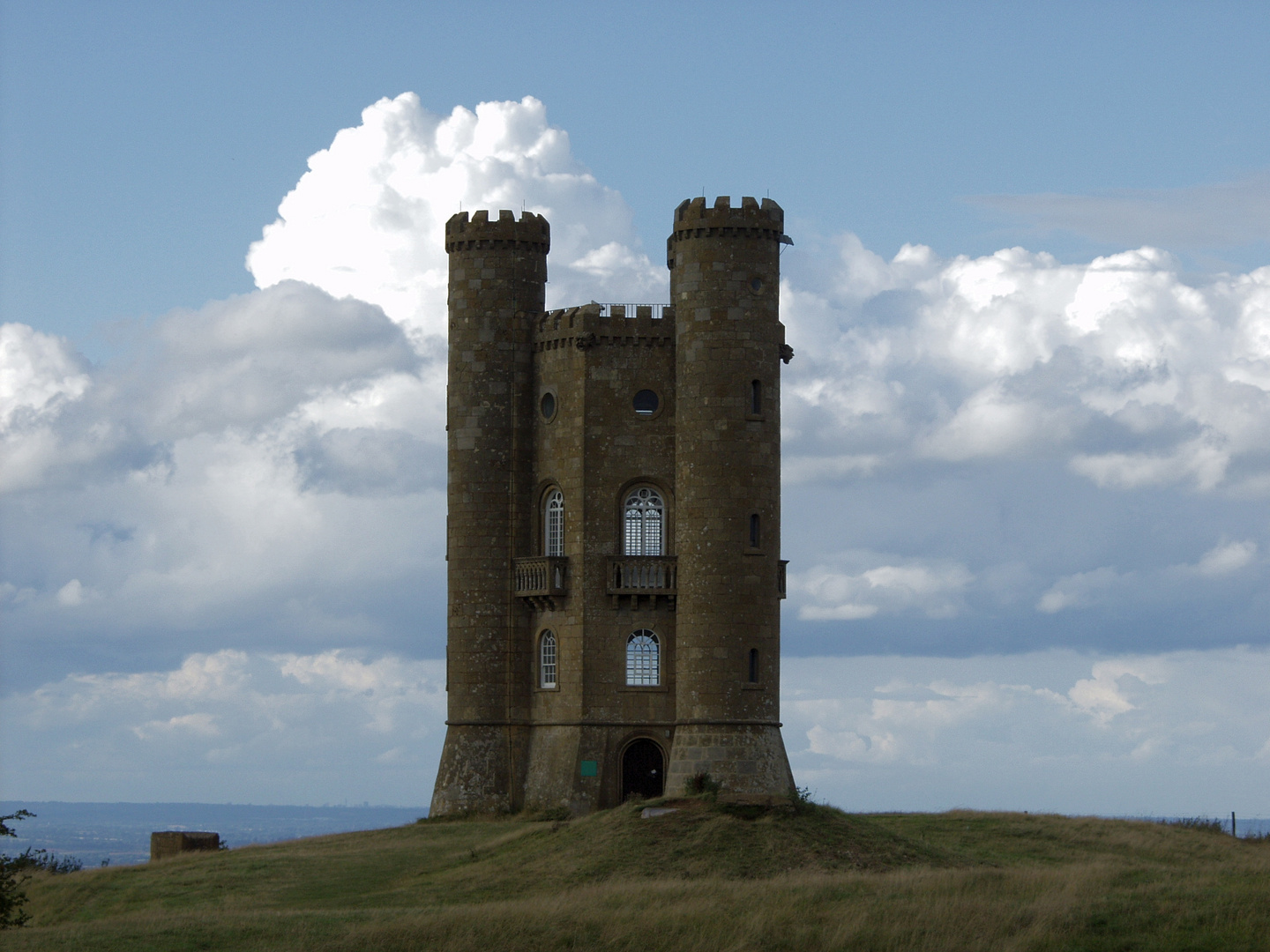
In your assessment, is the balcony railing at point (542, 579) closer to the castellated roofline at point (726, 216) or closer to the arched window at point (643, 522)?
the arched window at point (643, 522)

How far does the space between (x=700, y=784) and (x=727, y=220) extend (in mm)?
17757

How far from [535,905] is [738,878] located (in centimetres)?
555

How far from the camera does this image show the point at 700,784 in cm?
5666

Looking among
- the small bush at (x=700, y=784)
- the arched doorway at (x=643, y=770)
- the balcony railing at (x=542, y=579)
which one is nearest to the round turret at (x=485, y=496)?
the balcony railing at (x=542, y=579)

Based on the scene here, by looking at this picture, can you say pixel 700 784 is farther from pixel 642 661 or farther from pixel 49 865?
pixel 49 865

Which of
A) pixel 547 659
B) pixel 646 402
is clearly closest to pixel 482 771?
pixel 547 659

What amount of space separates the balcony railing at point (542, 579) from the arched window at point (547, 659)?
1005mm

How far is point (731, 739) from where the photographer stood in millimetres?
57844

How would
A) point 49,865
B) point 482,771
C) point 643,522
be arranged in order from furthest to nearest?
point 482,771, point 643,522, point 49,865

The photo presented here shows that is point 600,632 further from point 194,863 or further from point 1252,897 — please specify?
point 1252,897

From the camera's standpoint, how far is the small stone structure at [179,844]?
55.6 metres

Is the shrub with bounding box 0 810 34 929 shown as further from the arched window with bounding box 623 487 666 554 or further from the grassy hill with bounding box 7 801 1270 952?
the arched window with bounding box 623 487 666 554

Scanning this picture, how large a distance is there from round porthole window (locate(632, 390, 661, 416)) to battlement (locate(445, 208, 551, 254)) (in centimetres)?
692

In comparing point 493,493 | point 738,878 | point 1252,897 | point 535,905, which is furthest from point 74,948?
point 493,493
